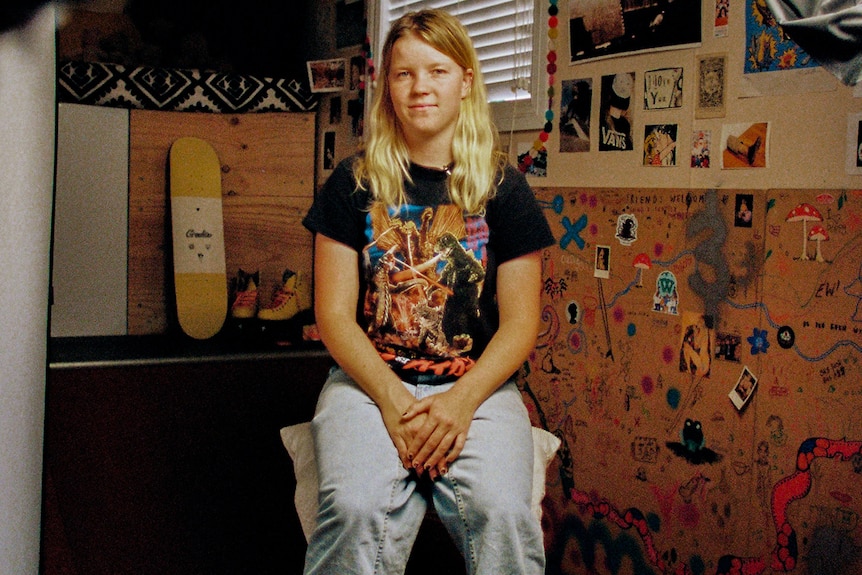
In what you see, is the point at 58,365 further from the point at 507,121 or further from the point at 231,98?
the point at 507,121

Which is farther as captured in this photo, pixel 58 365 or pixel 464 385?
pixel 58 365

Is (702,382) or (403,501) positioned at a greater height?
(702,382)

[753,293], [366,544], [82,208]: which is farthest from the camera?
[82,208]

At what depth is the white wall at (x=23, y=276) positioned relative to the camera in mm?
273

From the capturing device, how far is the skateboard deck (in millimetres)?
2414

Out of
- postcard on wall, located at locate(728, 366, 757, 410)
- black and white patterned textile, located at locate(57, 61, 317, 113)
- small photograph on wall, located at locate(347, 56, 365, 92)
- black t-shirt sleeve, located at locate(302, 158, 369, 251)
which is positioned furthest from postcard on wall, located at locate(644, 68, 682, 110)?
black and white patterned textile, located at locate(57, 61, 317, 113)

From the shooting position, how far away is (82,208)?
2.43 m

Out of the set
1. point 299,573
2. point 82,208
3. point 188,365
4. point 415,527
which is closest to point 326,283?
point 415,527

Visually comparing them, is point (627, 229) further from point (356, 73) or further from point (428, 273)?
point (356, 73)

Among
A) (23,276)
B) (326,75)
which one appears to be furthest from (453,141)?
(326,75)

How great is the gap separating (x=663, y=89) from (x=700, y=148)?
16 cm

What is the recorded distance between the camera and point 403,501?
1.15 meters

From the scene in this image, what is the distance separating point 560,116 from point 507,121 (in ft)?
0.64

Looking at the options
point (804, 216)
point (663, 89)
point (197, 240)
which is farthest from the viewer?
point (197, 240)
